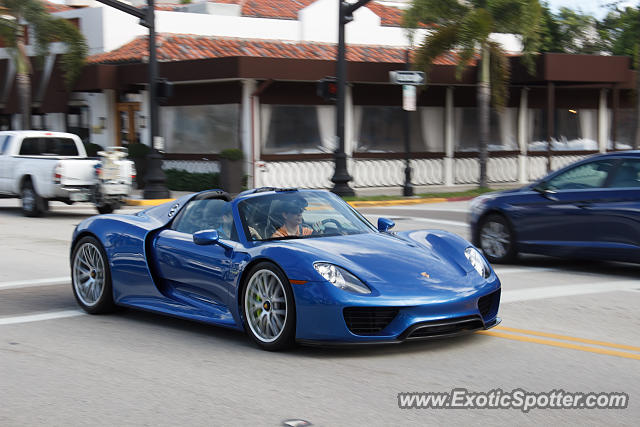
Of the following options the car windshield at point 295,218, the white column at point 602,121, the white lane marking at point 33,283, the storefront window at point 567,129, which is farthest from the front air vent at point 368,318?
the white column at point 602,121

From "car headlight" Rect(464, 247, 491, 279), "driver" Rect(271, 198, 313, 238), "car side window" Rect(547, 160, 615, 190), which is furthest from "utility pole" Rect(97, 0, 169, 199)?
"car headlight" Rect(464, 247, 491, 279)

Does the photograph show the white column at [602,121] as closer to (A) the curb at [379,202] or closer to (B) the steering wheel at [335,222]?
(A) the curb at [379,202]

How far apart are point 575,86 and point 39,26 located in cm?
1805

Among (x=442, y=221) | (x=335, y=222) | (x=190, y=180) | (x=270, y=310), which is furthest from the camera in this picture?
(x=190, y=180)

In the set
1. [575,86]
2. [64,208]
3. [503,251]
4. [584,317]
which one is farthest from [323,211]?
[575,86]

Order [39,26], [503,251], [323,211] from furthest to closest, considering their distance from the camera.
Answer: [39,26] < [503,251] < [323,211]

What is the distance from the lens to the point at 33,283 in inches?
414

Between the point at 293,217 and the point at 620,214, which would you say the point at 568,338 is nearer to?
the point at 293,217

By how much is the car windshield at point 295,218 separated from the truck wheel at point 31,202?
13011 millimetres

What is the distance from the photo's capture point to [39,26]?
29.6 meters

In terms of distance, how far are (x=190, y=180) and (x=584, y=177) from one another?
723 inches

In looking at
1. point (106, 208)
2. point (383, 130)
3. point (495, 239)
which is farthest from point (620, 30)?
point (495, 239)

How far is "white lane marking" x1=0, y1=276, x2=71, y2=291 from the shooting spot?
1032cm

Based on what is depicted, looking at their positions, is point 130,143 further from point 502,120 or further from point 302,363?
point 302,363
